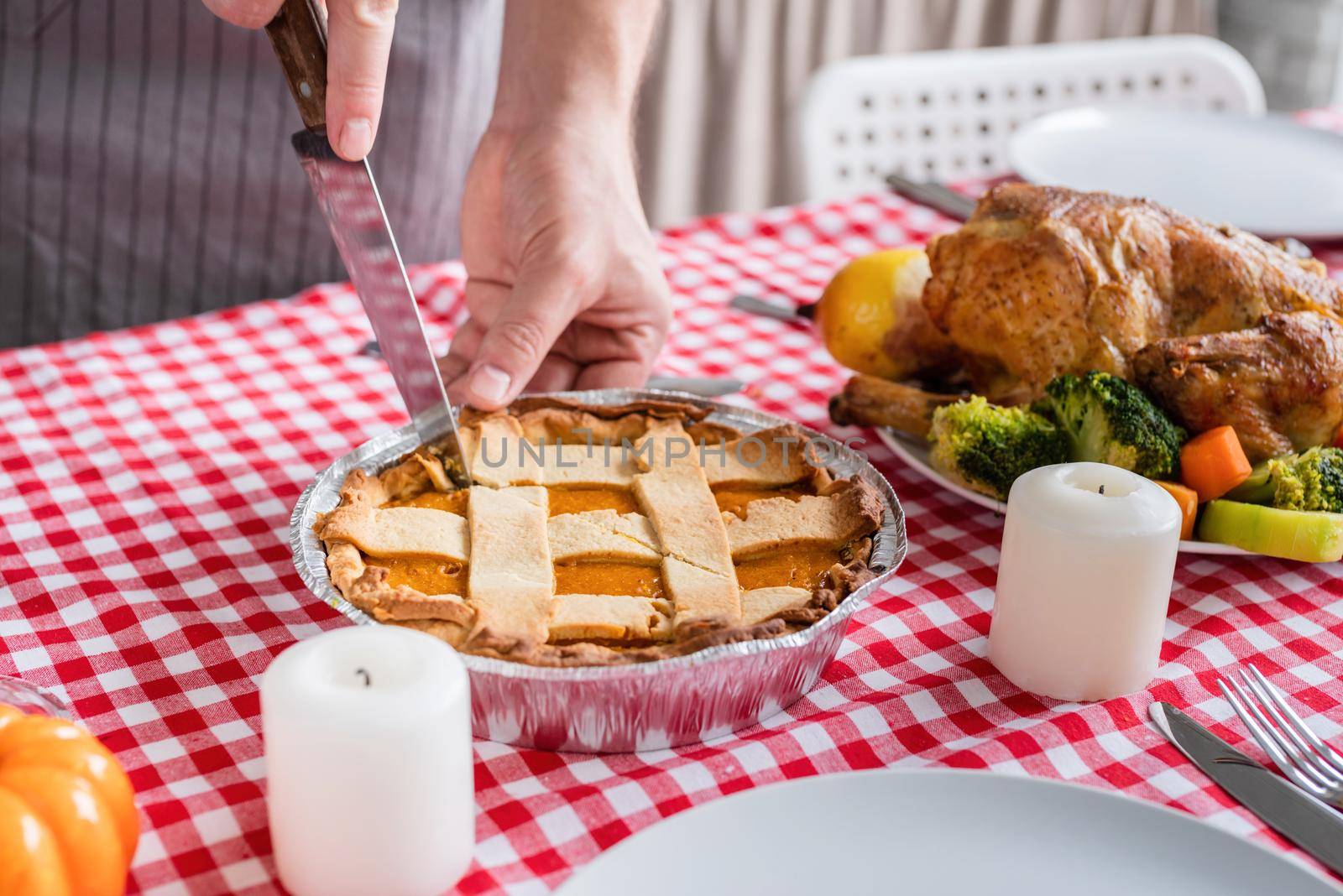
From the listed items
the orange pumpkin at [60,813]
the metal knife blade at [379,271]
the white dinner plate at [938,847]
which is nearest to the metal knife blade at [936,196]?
the metal knife blade at [379,271]

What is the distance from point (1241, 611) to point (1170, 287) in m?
0.46

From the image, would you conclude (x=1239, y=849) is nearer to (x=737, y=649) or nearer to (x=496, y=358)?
(x=737, y=649)

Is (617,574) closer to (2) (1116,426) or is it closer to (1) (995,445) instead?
(1) (995,445)

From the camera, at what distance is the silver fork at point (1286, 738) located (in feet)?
3.80

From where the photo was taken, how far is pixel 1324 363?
5.17 feet

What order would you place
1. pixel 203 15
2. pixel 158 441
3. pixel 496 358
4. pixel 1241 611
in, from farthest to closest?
pixel 203 15 < pixel 158 441 < pixel 496 358 < pixel 1241 611

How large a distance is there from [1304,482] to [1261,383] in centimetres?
14

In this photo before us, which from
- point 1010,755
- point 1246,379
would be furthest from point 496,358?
point 1246,379

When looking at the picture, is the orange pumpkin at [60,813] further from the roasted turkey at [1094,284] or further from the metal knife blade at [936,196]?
the metal knife blade at [936,196]

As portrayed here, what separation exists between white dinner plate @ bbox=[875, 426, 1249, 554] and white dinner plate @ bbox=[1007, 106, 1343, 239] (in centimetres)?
97

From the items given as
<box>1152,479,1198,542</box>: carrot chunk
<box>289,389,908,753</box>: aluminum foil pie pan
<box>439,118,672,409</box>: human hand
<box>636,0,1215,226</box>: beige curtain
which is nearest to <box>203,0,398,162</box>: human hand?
<box>439,118,672,409</box>: human hand

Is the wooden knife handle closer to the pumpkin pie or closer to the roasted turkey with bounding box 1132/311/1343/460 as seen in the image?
the pumpkin pie

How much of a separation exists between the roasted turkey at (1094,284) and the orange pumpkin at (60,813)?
1206mm

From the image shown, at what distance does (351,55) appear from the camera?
1411 mm
